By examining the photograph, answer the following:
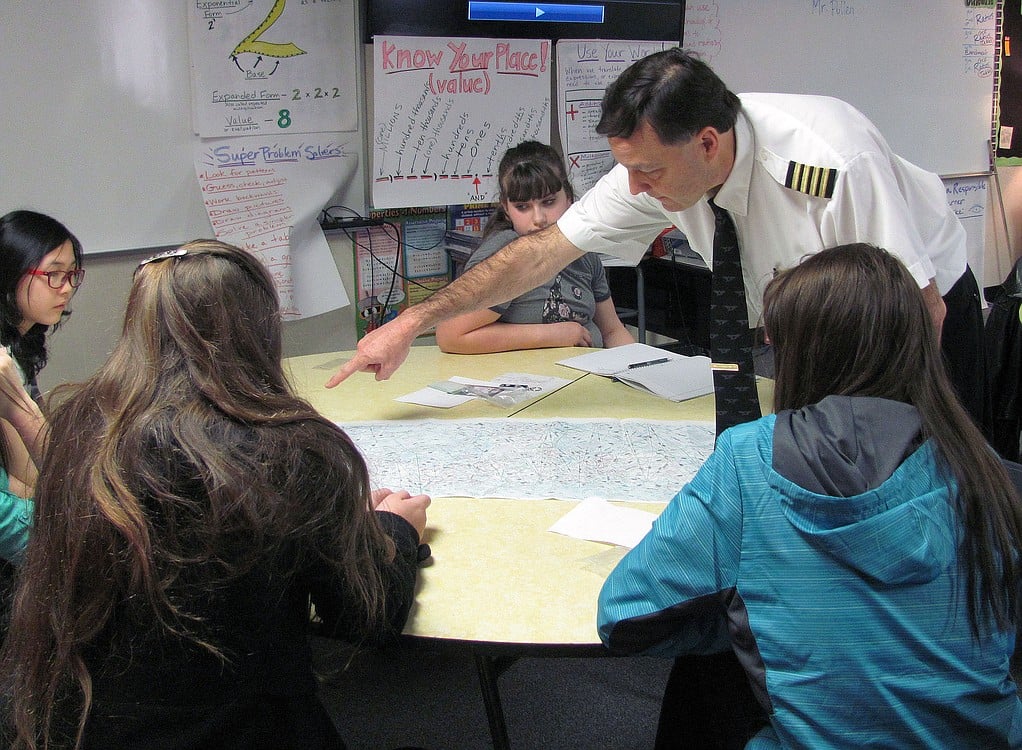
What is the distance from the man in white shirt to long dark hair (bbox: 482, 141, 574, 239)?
1.68 feet

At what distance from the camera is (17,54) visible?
8.75ft

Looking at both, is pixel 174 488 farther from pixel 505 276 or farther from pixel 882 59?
pixel 882 59

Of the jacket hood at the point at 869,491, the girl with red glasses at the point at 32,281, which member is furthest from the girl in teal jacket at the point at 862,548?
the girl with red glasses at the point at 32,281

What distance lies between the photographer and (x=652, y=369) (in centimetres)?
227

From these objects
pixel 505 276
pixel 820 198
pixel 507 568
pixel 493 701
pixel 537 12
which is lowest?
pixel 493 701

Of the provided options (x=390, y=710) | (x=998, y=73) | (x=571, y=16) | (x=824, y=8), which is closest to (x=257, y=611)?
(x=390, y=710)

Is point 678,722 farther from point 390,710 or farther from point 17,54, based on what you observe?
point 17,54

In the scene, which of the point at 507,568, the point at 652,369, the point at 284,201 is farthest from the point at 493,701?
the point at 284,201

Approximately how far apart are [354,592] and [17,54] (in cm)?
232

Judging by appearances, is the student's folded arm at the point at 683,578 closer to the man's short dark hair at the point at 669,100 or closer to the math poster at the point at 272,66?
the man's short dark hair at the point at 669,100

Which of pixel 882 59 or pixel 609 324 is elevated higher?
pixel 882 59

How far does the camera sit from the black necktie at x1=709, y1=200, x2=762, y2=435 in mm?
1819

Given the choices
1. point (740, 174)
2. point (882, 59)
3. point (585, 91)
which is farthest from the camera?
point (882, 59)

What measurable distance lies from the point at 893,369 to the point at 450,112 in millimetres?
2671
